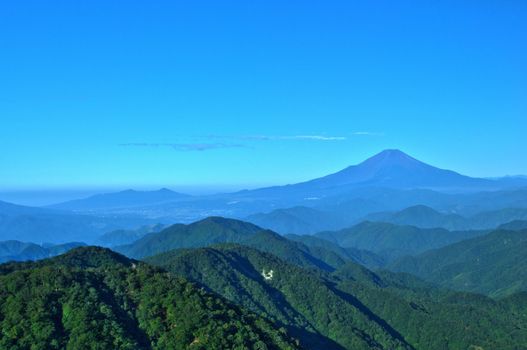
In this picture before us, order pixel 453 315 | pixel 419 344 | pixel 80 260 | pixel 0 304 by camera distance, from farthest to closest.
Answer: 1. pixel 453 315
2. pixel 419 344
3. pixel 80 260
4. pixel 0 304

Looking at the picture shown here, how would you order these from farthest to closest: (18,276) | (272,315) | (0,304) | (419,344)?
1. (419,344)
2. (272,315)
3. (18,276)
4. (0,304)

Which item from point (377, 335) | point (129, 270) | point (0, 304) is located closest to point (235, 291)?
point (377, 335)

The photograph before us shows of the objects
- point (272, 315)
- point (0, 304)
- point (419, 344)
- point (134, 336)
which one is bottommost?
point (419, 344)

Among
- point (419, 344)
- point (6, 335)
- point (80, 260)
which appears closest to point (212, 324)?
point (6, 335)

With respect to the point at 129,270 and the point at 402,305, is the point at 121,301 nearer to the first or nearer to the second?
the point at 129,270

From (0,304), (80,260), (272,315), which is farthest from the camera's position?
(272,315)

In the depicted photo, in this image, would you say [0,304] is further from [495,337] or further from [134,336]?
[495,337]

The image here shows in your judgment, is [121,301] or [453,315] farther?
[453,315]

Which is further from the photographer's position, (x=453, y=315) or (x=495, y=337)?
(x=453, y=315)

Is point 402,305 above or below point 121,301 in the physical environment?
below
